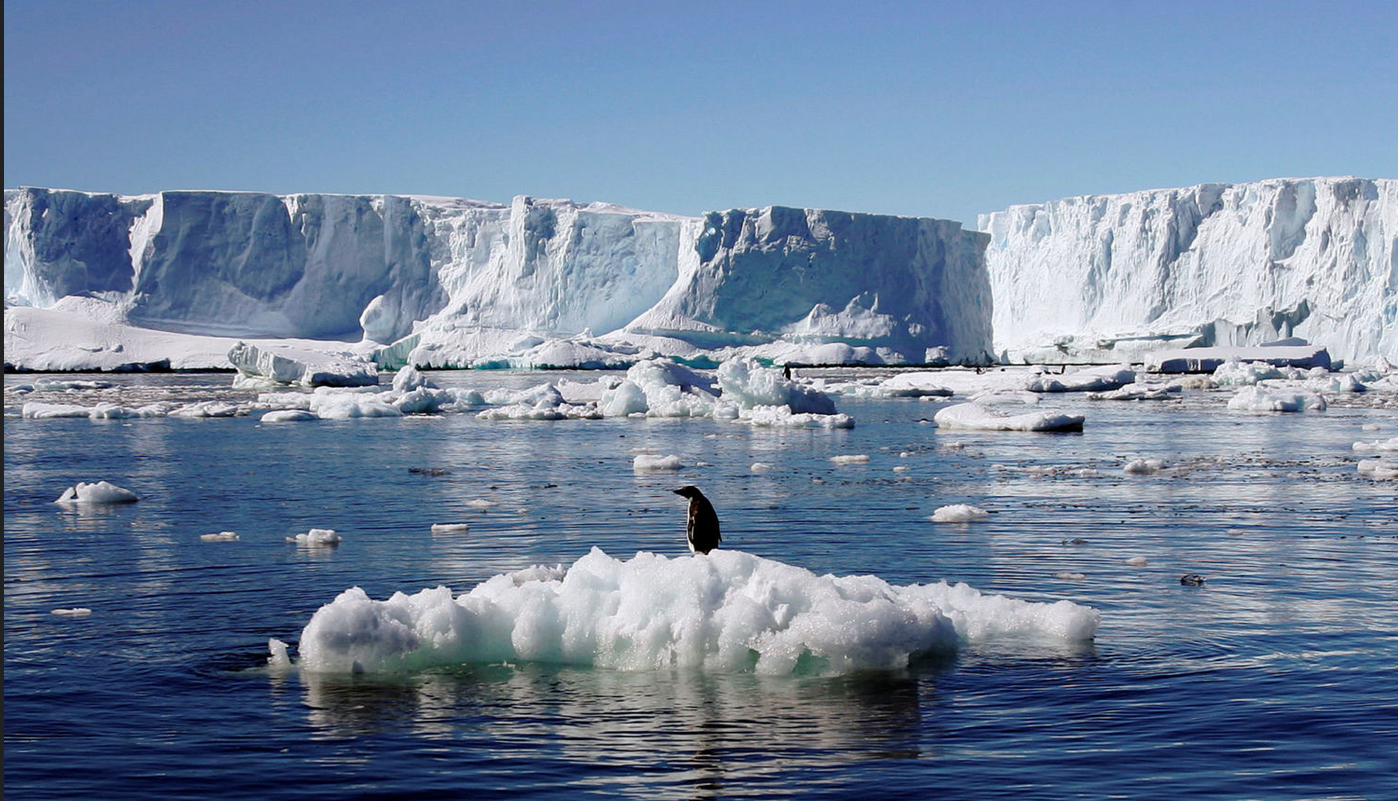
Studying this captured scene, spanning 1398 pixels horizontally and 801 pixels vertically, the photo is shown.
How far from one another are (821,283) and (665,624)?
60614 millimetres

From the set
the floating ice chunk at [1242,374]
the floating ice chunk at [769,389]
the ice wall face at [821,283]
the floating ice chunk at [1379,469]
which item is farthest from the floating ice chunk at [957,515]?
the ice wall face at [821,283]

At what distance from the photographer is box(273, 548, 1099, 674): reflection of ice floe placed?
6086 millimetres

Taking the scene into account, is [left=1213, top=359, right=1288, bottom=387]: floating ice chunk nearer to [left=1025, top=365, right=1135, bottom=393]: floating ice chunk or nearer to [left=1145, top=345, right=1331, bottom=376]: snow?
[left=1025, top=365, right=1135, bottom=393]: floating ice chunk

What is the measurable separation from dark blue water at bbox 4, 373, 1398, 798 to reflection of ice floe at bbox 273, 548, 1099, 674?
5.9 inches

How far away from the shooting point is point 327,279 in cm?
7688

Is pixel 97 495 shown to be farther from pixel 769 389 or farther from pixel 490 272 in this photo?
pixel 490 272

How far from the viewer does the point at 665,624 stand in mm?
6250

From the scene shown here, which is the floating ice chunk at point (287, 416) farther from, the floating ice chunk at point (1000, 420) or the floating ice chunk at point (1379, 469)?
the floating ice chunk at point (1379, 469)

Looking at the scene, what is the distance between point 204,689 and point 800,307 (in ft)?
202

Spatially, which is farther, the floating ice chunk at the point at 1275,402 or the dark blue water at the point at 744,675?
the floating ice chunk at the point at 1275,402

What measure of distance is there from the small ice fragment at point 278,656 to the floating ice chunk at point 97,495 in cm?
775

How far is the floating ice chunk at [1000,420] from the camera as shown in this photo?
23.1m

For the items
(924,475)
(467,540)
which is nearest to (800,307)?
(924,475)

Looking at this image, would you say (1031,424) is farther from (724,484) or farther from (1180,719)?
(1180,719)
